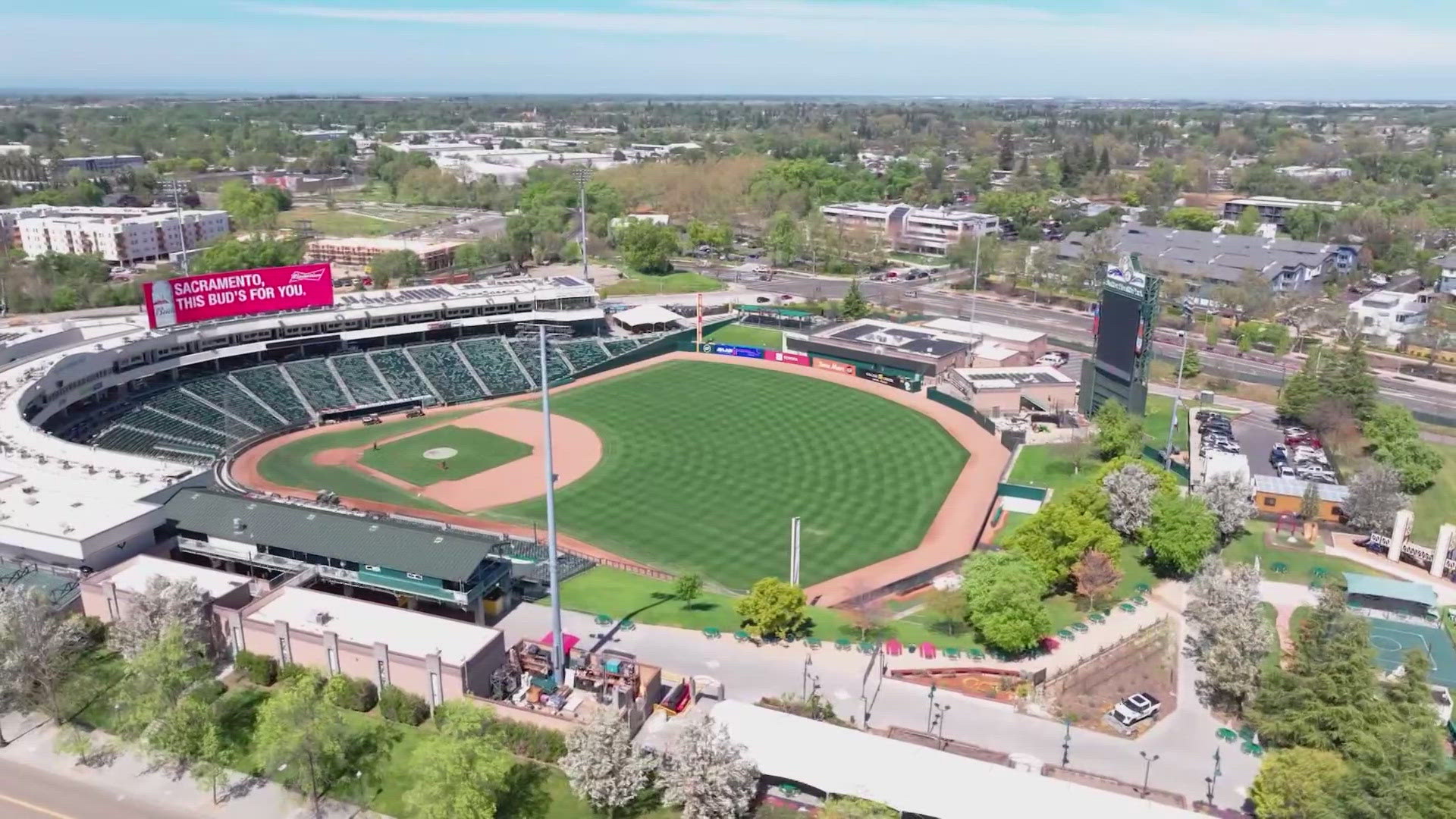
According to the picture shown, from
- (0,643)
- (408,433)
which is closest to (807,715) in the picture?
(0,643)

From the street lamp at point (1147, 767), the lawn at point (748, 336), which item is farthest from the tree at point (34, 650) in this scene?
the lawn at point (748, 336)

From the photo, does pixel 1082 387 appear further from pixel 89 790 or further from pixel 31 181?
pixel 31 181

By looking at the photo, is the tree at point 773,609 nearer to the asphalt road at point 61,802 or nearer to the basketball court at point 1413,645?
the asphalt road at point 61,802

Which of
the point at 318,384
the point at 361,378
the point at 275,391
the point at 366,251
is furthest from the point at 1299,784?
the point at 366,251

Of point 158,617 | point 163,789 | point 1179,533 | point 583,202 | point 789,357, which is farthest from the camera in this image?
point 789,357

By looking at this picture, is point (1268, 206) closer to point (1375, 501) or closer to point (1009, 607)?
point (1375, 501)

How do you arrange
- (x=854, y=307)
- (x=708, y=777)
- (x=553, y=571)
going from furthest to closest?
(x=854, y=307)
(x=553, y=571)
(x=708, y=777)

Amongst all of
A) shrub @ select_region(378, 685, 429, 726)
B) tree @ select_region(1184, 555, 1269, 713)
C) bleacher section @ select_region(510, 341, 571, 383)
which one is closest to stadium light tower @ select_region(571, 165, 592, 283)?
bleacher section @ select_region(510, 341, 571, 383)
